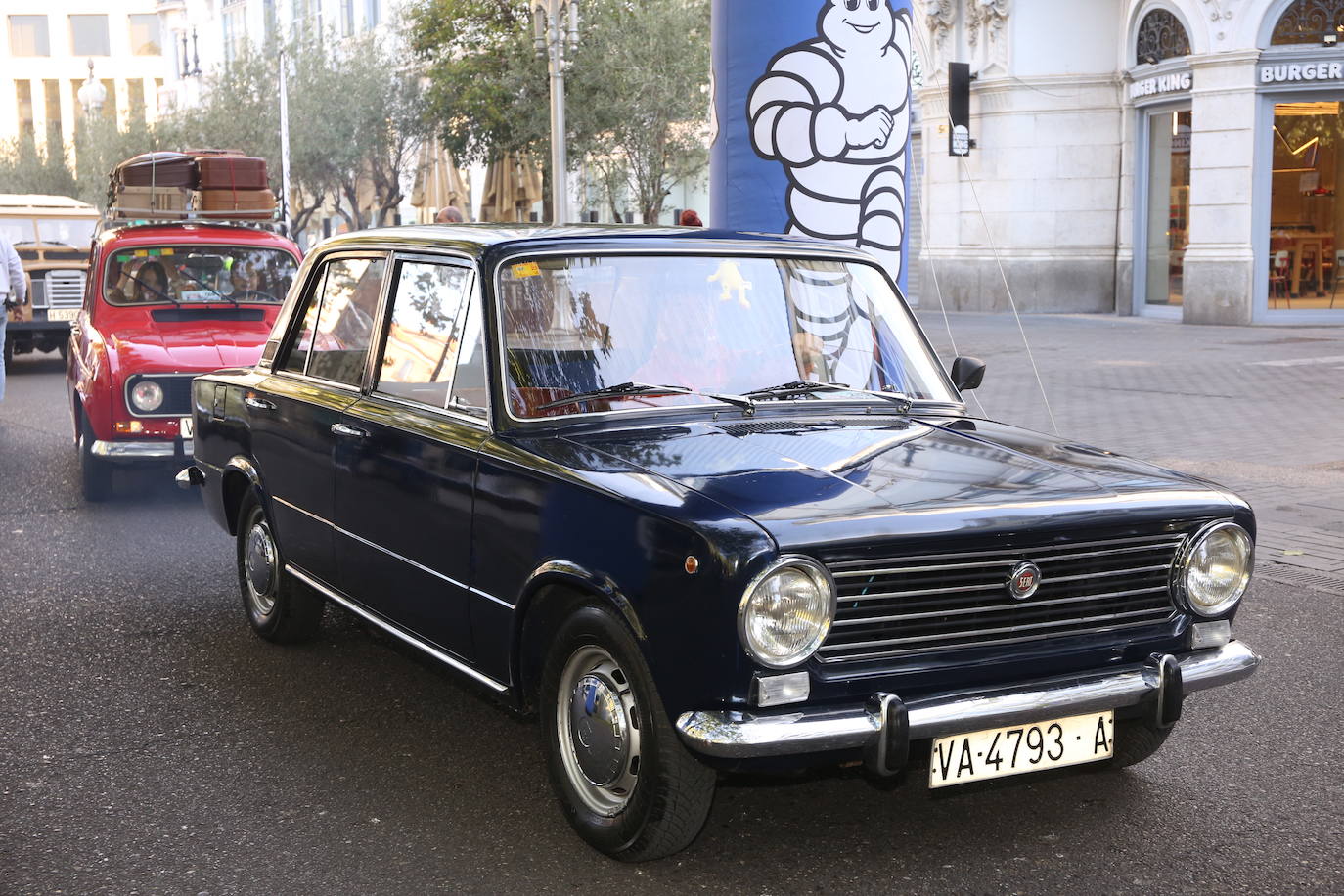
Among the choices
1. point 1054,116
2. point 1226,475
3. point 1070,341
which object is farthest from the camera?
point 1054,116

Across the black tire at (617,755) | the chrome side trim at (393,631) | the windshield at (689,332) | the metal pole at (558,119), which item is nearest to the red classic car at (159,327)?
the chrome side trim at (393,631)

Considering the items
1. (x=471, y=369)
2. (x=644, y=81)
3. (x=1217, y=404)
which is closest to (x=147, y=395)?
(x=471, y=369)

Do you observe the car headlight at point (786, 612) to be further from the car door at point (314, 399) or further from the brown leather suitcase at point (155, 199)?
the brown leather suitcase at point (155, 199)

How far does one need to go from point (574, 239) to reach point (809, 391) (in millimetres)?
843

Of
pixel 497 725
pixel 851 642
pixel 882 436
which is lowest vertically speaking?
pixel 497 725

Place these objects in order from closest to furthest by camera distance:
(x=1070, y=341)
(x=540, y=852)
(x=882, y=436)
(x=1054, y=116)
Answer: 1. (x=540, y=852)
2. (x=882, y=436)
3. (x=1070, y=341)
4. (x=1054, y=116)

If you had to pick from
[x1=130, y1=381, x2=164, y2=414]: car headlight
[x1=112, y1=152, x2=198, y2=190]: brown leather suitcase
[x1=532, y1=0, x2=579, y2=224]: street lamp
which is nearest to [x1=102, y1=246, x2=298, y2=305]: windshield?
[x1=130, y1=381, x2=164, y2=414]: car headlight

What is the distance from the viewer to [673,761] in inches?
148

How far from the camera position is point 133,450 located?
959 cm

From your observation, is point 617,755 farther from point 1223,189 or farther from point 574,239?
point 1223,189

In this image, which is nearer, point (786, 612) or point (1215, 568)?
point (786, 612)

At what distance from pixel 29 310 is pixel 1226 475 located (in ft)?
50.7

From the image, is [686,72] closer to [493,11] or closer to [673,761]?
[493,11]

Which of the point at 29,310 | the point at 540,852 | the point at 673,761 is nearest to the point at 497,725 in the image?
the point at 540,852
